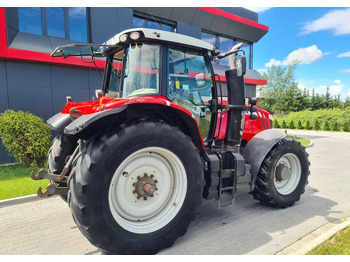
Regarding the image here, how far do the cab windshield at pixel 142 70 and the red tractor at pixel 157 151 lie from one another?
0.01m

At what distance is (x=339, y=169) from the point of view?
714 cm

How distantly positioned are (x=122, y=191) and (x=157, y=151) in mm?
611

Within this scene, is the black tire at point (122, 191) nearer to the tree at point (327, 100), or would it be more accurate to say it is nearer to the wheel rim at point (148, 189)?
the wheel rim at point (148, 189)

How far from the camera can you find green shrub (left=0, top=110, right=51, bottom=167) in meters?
6.42

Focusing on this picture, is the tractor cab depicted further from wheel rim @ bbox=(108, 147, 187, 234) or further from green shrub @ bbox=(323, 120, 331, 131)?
green shrub @ bbox=(323, 120, 331, 131)

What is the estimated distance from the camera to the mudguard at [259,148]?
12.6 feet

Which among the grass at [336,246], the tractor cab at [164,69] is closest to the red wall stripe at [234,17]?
the tractor cab at [164,69]

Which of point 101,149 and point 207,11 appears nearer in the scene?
point 101,149

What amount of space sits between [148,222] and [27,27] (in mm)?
8305

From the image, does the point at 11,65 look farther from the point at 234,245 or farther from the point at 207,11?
the point at 207,11

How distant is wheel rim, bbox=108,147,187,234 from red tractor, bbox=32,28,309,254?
0.04 ft

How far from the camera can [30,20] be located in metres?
8.14

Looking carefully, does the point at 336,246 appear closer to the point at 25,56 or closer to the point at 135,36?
the point at 135,36
